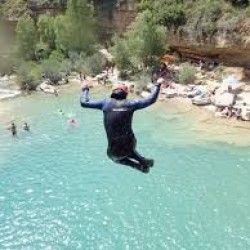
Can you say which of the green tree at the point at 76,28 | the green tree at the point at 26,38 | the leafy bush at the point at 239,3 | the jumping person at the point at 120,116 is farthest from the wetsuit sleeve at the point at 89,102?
the green tree at the point at 26,38

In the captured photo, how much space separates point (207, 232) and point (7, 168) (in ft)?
36.2

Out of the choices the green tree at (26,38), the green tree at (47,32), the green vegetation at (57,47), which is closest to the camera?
the green vegetation at (57,47)

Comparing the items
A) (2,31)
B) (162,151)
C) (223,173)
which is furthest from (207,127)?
(2,31)

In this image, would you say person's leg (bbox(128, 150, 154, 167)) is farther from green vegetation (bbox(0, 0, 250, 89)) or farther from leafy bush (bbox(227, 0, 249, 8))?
leafy bush (bbox(227, 0, 249, 8))

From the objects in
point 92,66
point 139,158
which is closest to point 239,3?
point 92,66

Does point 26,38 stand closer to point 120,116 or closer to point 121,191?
point 121,191

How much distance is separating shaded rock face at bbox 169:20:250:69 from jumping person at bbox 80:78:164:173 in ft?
90.9

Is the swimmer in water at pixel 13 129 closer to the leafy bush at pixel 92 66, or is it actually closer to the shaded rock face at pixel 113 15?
the leafy bush at pixel 92 66

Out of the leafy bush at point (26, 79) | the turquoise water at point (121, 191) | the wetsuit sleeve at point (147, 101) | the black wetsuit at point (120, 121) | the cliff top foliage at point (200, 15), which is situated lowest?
the leafy bush at point (26, 79)

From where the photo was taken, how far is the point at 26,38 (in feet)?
149

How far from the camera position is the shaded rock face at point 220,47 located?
36250 millimetres

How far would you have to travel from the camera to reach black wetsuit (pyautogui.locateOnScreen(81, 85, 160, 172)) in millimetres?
9609

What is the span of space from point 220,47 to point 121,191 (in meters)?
18.2

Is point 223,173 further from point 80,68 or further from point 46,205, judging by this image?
point 80,68
